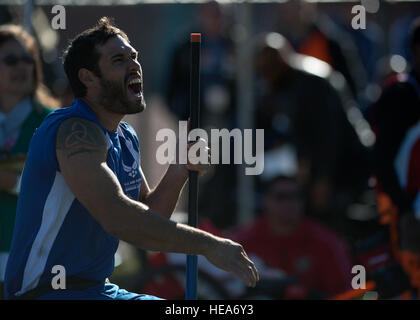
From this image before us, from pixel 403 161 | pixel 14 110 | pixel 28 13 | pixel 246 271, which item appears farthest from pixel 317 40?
pixel 246 271

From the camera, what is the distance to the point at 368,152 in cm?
866

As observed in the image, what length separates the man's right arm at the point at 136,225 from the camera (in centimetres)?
433

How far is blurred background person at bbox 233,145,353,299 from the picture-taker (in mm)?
7953

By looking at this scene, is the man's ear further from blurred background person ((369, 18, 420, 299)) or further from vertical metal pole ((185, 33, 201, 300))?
blurred background person ((369, 18, 420, 299))

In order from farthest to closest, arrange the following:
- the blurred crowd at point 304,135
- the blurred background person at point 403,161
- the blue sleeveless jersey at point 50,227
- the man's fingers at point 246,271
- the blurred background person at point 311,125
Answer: the blurred background person at point 311,125 → the blurred background person at point 403,161 → the blurred crowd at point 304,135 → the blue sleeveless jersey at point 50,227 → the man's fingers at point 246,271

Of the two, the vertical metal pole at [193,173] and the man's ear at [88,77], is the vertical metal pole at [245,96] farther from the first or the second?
the man's ear at [88,77]

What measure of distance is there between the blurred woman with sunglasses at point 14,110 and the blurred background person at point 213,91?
255cm

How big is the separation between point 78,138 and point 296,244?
12.9ft

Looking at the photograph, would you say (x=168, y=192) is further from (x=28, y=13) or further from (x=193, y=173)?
(x=28, y=13)

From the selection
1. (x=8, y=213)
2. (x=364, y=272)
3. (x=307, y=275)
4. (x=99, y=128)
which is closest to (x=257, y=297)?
(x=307, y=275)

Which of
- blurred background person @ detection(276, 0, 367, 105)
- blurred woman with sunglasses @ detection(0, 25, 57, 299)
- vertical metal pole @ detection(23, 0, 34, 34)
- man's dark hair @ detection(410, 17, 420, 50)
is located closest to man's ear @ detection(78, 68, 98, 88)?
blurred woman with sunglasses @ detection(0, 25, 57, 299)

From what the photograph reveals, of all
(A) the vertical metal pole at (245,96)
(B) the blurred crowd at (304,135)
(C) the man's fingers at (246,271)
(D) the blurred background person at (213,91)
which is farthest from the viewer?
(D) the blurred background person at (213,91)

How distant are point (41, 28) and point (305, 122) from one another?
94.8 inches

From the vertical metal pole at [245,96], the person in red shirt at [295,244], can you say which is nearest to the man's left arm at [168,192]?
the person in red shirt at [295,244]
